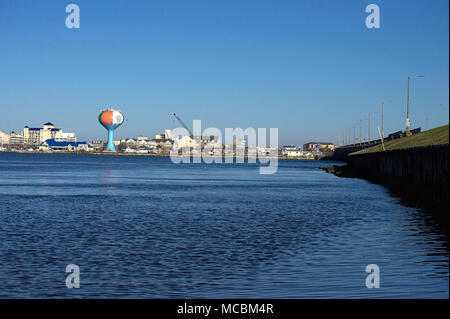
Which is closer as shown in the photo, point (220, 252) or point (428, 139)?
point (220, 252)
